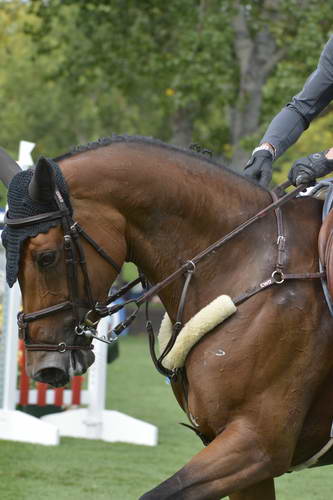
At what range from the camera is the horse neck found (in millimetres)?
3939

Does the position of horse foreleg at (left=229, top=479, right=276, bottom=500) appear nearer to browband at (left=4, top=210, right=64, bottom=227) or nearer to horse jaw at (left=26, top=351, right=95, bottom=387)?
horse jaw at (left=26, top=351, right=95, bottom=387)

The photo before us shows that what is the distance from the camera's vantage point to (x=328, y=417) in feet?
13.2

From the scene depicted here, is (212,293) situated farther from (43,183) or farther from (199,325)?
(43,183)

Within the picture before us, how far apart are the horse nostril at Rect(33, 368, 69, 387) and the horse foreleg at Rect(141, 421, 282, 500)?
1.92 feet

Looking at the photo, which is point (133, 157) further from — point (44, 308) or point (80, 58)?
point (80, 58)

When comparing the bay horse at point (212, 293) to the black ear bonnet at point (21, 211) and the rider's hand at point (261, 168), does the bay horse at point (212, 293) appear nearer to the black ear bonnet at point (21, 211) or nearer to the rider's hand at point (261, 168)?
the black ear bonnet at point (21, 211)

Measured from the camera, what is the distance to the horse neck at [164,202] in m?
3.94

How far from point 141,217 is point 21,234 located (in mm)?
533

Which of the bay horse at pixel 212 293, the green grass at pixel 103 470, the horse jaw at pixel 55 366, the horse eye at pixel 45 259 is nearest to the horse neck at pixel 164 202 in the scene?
the bay horse at pixel 212 293

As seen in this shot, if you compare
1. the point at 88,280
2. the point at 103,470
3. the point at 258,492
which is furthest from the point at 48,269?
the point at 103,470

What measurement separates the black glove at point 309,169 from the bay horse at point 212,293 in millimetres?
120

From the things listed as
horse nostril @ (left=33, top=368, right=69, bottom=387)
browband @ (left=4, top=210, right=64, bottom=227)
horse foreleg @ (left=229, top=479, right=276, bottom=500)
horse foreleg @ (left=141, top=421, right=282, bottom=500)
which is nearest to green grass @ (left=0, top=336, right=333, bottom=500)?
horse foreleg @ (left=229, top=479, right=276, bottom=500)

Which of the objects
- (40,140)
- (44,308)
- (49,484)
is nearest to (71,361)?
(44,308)

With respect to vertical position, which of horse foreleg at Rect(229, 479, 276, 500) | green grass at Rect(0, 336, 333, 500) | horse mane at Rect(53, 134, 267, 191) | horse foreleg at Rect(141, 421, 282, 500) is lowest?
green grass at Rect(0, 336, 333, 500)
